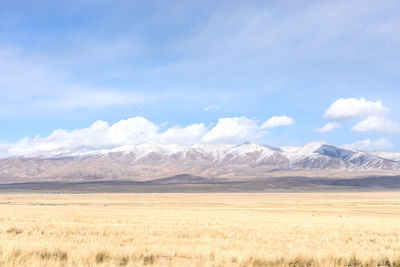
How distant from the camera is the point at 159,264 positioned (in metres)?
11.4

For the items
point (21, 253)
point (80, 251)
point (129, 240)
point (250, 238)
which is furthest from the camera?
point (250, 238)

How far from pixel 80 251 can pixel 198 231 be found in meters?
10.9

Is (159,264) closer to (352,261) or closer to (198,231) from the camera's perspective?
(352,261)

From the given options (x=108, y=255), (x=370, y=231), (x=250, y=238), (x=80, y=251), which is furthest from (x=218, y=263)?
(x=370, y=231)

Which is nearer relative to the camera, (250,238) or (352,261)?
(352,261)

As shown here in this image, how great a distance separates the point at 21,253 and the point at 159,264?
352cm

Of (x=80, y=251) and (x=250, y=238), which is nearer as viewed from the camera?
(x=80, y=251)

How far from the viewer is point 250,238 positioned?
1958 centimetres

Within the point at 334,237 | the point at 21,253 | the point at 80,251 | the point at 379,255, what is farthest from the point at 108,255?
the point at 334,237

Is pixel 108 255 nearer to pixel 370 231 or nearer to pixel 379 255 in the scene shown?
pixel 379 255

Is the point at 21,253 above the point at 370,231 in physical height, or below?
above

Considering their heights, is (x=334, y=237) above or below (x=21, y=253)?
below

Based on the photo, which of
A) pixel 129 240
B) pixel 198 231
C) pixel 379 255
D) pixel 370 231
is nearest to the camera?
pixel 379 255

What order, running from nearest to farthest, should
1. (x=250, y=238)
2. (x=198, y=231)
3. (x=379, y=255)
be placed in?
(x=379, y=255), (x=250, y=238), (x=198, y=231)
